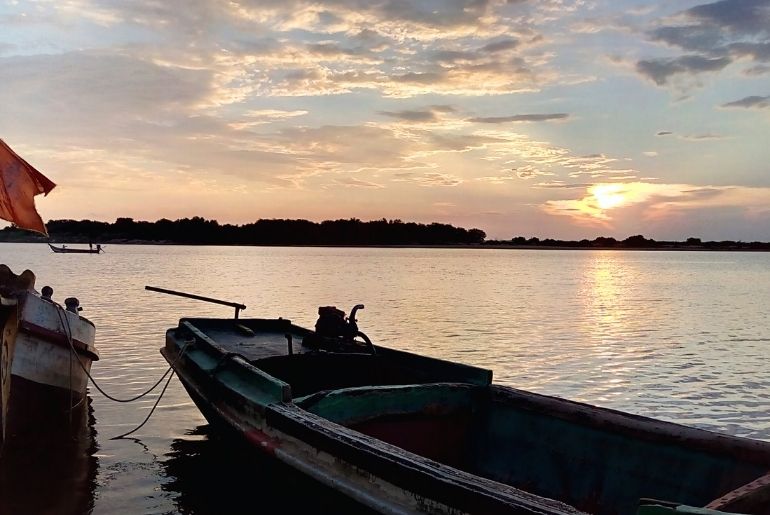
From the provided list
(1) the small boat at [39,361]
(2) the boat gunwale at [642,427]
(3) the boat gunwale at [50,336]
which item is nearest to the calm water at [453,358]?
(1) the small boat at [39,361]

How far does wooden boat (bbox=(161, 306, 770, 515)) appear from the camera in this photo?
4465 millimetres

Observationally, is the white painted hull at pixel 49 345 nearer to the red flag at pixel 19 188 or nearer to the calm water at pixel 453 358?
the calm water at pixel 453 358

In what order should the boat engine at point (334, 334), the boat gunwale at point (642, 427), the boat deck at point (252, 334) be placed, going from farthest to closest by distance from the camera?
the boat deck at point (252, 334) < the boat engine at point (334, 334) < the boat gunwale at point (642, 427)

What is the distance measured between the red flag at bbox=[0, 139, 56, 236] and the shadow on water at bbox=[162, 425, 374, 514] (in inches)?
151

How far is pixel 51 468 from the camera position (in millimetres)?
8992

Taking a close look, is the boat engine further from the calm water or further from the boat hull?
the boat hull

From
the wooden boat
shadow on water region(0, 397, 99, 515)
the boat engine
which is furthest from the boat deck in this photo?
shadow on water region(0, 397, 99, 515)

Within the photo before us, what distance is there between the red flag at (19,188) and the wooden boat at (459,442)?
118 inches

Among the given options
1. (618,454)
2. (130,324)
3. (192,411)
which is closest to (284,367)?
(618,454)

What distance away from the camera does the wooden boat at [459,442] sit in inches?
176

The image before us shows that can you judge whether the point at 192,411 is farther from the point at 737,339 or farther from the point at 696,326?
the point at 696,326

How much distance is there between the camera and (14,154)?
847 cm

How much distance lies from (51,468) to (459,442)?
583 centimetres

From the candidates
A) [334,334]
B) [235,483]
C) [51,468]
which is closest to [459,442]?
[334,334]
